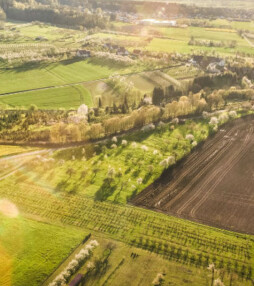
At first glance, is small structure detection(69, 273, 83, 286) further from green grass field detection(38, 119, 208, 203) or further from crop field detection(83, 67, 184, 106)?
crop field detection(83, 67, 184, 106)

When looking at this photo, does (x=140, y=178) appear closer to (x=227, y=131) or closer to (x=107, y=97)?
(x=227, y=131)

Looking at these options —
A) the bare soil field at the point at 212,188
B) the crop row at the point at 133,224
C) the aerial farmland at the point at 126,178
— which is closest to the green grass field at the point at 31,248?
the aerial farmland at the point at 126,178

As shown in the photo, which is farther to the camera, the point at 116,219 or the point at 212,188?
the point at 212,188

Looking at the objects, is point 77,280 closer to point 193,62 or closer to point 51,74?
point 51,74

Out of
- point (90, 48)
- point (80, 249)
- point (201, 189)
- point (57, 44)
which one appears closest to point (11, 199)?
point (80, 249)

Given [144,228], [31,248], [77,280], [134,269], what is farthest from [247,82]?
[77,280]

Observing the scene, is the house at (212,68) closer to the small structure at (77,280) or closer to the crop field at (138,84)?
the crop field at (138,84)

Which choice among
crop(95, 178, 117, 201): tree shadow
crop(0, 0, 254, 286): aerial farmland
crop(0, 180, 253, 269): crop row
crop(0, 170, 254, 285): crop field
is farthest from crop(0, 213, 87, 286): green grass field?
crop(95, 178, 117, 201): tree shadow
